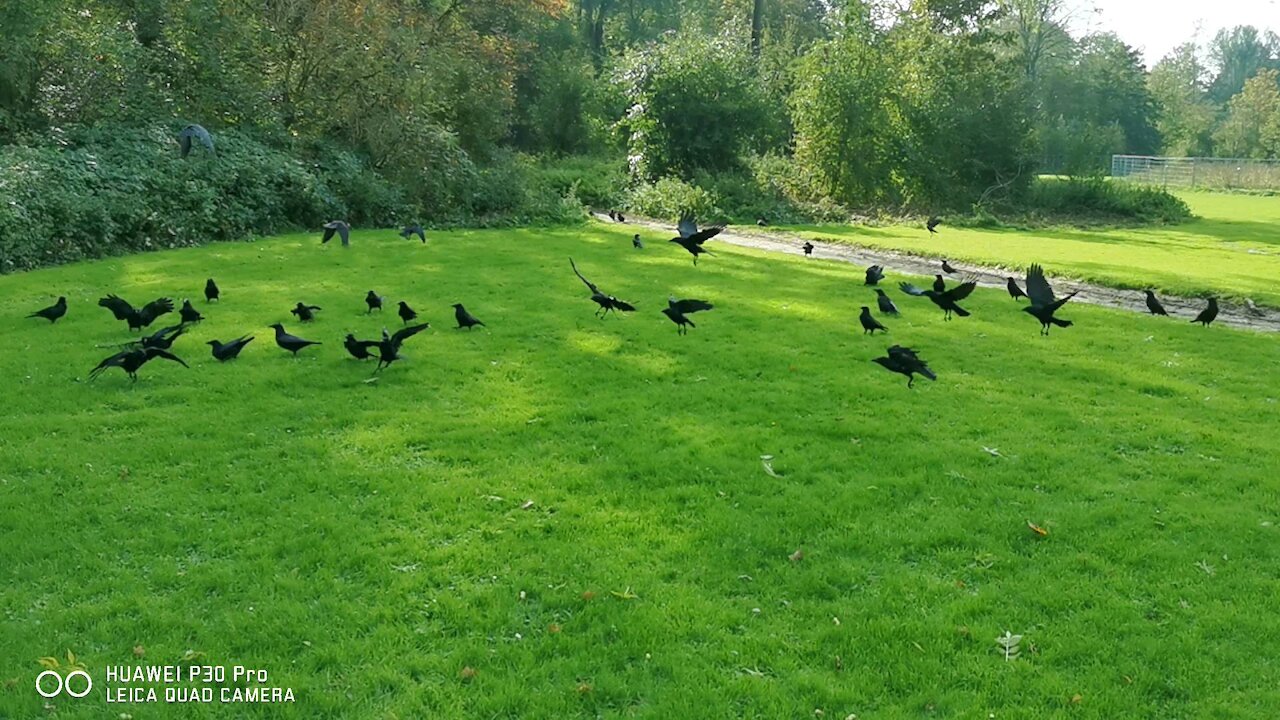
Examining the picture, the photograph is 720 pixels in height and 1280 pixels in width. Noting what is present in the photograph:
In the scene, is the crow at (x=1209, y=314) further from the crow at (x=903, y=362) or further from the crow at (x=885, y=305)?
the crow at (x=903, y=362)

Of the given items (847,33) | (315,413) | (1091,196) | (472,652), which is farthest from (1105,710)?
(1091,196)

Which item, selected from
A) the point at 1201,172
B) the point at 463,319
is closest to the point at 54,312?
the point at 463,319

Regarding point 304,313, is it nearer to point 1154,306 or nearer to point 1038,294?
point 1038,294

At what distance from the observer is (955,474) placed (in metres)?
6.93


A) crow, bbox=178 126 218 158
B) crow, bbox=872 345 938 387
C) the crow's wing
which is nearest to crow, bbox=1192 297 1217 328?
the crow's wing

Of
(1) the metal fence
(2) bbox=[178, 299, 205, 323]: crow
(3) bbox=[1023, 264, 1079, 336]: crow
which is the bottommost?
(2) bbox=[178, 299, 205, 323]: crow

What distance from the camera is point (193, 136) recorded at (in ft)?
63.9

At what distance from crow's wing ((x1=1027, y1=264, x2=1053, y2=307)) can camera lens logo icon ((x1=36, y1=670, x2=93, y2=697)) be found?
10.8 m

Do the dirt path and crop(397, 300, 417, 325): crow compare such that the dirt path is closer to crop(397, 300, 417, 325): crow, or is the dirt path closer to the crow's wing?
the crow's wing

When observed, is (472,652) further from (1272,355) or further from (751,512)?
(1272,355)

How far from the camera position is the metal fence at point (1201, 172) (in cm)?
5909

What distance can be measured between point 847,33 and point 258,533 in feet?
104

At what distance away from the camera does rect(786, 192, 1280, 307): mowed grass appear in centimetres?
1673

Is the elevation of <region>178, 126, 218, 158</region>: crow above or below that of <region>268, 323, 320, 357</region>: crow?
above
